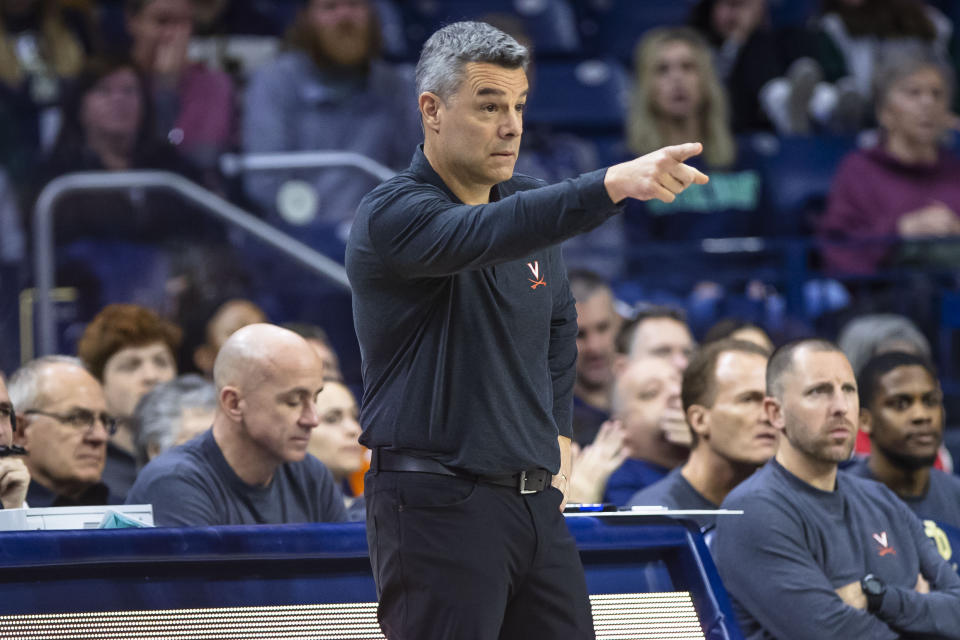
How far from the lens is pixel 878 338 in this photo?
20.3 ft

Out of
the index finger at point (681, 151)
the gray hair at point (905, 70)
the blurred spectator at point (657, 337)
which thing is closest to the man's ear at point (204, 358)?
the blurred spectator at point (657, 337)

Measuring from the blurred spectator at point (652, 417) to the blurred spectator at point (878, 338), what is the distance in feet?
3.00

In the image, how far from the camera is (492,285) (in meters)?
2.67

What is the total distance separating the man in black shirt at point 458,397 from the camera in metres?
2.57

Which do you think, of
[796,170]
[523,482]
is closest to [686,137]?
[796,170]

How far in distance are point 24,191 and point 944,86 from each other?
462 cm

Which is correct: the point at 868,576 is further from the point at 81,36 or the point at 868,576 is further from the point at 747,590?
the point at 81,36

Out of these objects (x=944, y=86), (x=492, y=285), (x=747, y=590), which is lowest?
(x=747, y=590)

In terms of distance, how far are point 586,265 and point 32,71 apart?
2.95 m

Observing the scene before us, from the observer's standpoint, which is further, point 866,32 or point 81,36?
point 866,32

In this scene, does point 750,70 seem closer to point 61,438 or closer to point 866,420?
point 866,420

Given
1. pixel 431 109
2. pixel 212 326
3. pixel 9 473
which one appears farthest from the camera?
pixel 212 326

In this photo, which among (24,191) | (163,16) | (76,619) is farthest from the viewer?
(163,16)

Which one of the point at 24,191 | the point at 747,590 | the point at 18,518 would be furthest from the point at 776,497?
the point at 24,191
